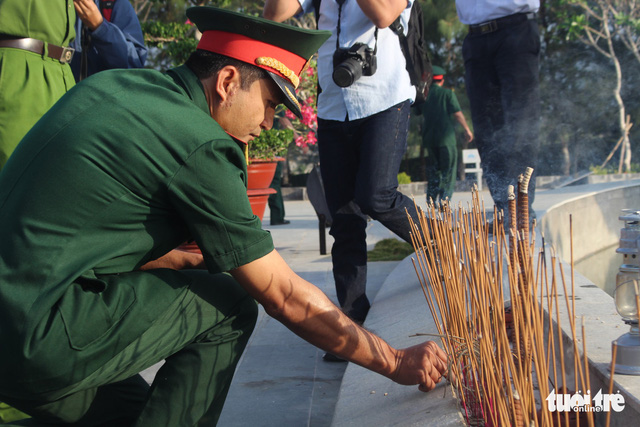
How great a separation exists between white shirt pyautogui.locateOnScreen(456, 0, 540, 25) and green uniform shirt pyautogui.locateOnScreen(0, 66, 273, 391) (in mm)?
2380

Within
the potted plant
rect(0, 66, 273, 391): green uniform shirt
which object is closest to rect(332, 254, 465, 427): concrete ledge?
rect(0, 66, 273, 391): green uniform shirt

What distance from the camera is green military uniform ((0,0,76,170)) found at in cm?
256

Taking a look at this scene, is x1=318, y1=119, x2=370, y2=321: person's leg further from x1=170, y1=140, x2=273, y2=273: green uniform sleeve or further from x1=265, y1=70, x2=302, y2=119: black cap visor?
Answer: x1=170, y1=140, x2=273, y2=273: green uniform sleeve

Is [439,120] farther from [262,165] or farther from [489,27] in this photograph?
[489,27]

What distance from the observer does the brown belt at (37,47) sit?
2.62 meters

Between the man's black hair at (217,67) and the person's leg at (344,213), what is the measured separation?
3.88ft

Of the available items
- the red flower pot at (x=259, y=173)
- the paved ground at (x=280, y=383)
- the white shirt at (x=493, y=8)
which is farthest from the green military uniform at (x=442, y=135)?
the paved ground at (x=280, y=383)

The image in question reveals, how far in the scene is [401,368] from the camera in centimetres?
173

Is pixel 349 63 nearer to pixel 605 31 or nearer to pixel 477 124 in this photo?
pixel 477 124

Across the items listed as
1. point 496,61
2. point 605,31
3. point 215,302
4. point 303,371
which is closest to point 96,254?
point 215,302

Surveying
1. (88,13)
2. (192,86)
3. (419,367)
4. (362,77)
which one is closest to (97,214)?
(192,86)

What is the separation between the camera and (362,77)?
9.23 ft

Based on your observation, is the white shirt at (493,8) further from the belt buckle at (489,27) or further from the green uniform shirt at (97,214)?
the green uniform shirt at (97,214)

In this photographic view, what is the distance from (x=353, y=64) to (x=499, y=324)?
153cm
